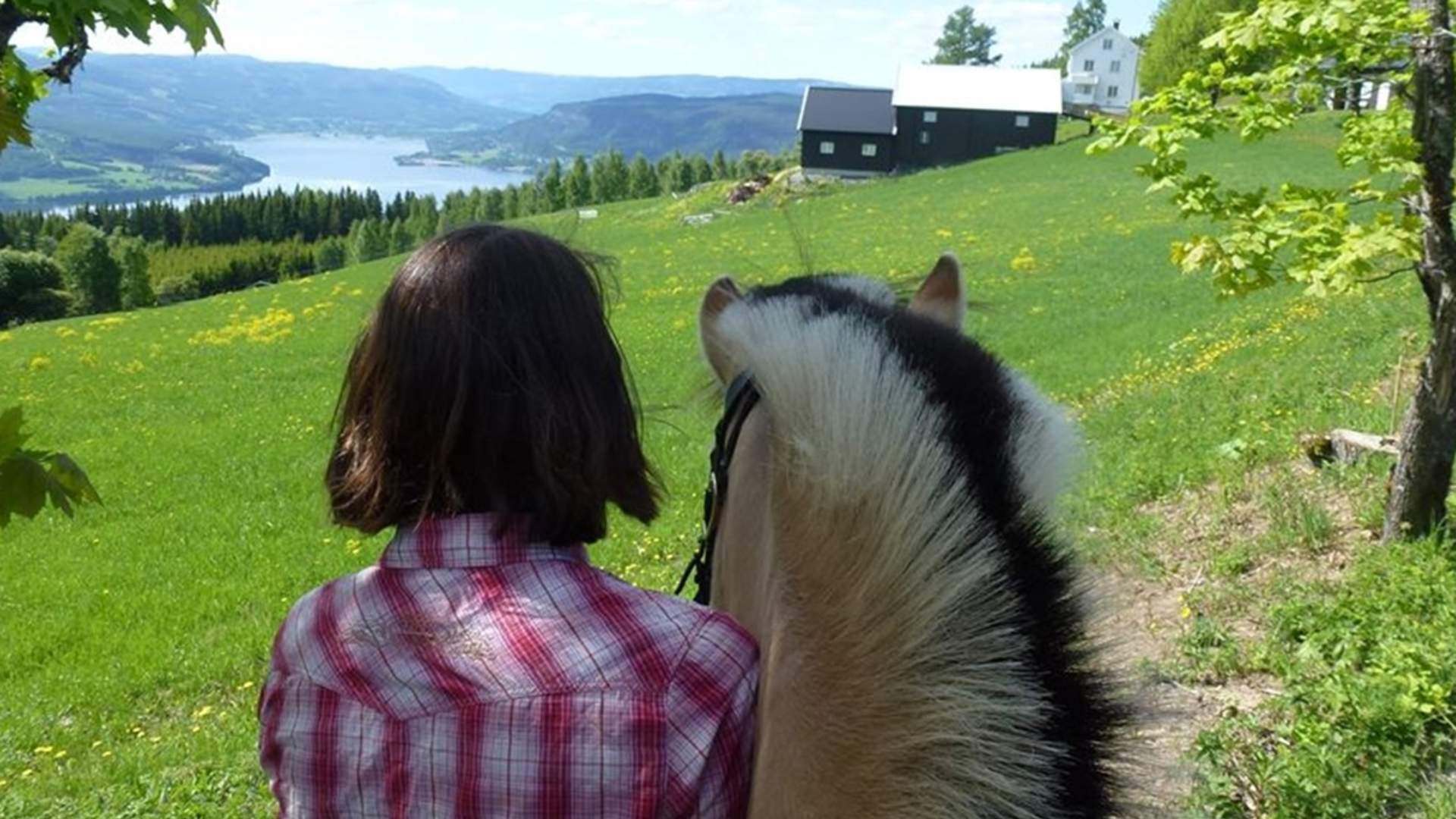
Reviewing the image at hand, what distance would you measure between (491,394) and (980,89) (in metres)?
66.1

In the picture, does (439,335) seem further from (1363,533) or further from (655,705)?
(1363,533)

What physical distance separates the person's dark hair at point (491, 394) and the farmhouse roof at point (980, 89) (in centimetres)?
6208

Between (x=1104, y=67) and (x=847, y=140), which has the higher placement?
(x=1104, y=67)

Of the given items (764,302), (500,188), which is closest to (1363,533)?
(764,302)

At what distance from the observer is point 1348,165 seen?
4.93 metres

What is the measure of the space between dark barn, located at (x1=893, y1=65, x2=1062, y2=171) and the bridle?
6081cm

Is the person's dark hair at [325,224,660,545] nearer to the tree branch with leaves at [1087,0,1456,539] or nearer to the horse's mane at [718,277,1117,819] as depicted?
the horse's mane at [718,277,1117,819]

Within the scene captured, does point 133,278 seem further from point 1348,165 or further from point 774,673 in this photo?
point 774,673

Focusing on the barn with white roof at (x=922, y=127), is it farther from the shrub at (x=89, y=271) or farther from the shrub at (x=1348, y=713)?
the shrub at (x=1348, y=713)

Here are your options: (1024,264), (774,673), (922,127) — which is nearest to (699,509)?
(774,673)

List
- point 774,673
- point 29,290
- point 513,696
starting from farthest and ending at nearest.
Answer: point 29,290, point 513,696, point 774,673

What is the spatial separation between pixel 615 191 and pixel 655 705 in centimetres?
8238

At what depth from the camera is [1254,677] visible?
3910 mm

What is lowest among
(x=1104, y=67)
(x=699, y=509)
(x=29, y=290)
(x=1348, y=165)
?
(x=29, y=290)
